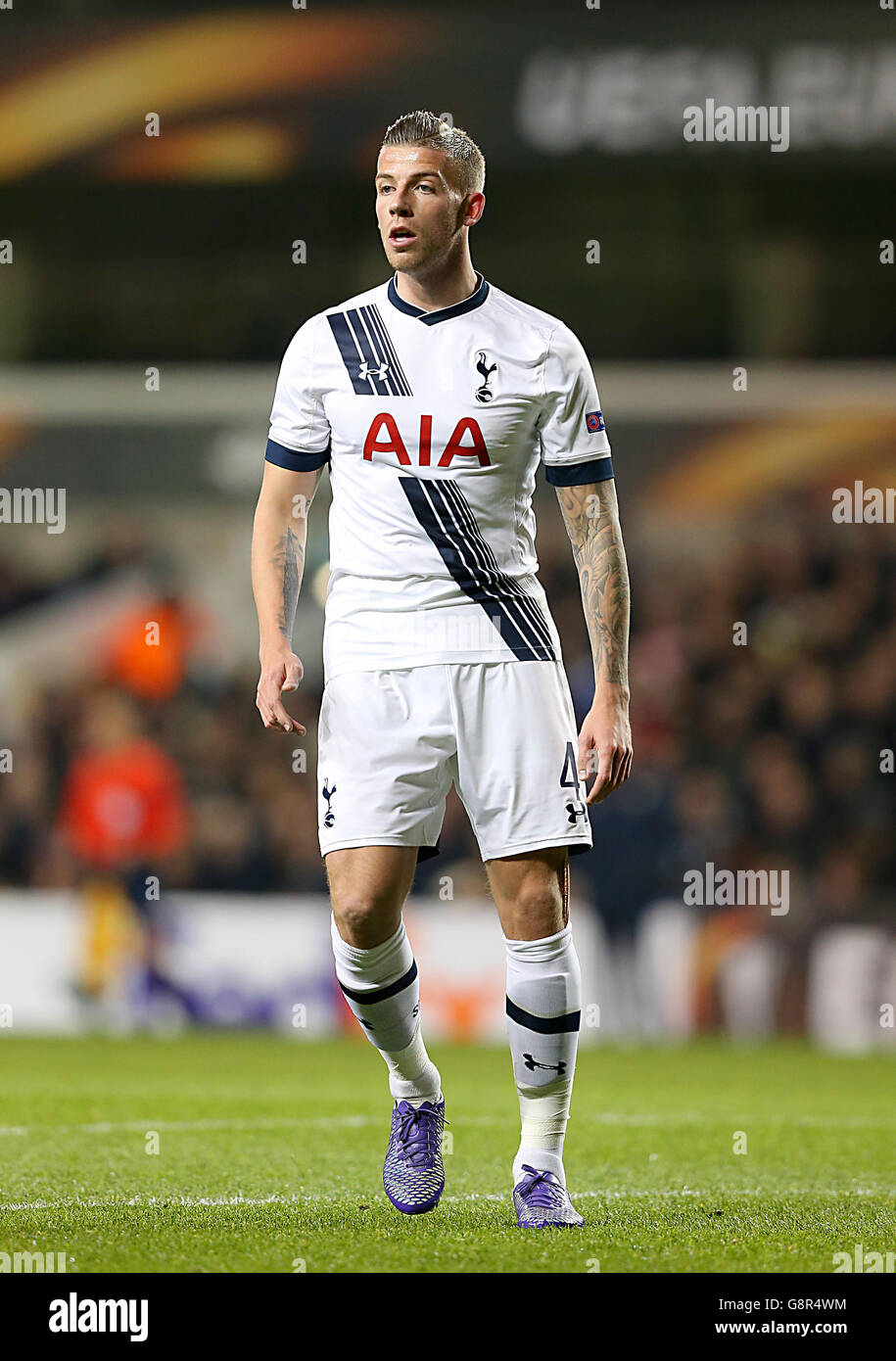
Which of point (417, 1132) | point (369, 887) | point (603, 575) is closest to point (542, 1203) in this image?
point (417, 1132)

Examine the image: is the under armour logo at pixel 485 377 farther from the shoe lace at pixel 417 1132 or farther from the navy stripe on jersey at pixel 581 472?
the shoe lace at pixel 417 1132

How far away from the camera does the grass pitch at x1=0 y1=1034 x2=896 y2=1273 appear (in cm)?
436

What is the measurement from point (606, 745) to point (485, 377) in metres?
0.99

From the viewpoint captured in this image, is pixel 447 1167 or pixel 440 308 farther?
pixel 447 1167

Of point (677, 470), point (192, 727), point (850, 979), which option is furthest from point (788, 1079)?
point (677, 470)

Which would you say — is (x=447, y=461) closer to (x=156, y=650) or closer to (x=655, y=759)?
(x=655, y=759)

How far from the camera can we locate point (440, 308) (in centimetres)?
495

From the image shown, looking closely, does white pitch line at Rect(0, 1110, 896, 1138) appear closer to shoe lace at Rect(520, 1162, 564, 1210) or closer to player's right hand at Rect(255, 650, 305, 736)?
shoe lace at Rect(520, 1162, 564, 1210)

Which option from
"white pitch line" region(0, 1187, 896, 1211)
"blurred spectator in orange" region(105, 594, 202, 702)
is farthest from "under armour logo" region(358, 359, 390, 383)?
"blurred spectator in orange" region(105, 594, 202, 702)

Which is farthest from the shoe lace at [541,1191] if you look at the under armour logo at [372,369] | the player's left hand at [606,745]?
the under armour logo at [372,369]

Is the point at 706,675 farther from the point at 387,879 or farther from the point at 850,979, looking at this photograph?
the point at 387,879

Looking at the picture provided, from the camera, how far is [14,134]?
1328cm

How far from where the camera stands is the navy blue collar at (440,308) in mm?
4926

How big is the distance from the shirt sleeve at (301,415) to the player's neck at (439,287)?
0.27 metres
